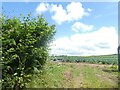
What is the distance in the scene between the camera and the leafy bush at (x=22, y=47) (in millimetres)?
5977

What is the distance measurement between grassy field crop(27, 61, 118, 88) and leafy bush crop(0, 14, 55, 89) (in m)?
0.48

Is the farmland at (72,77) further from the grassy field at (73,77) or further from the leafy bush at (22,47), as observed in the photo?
the leafy bush at (22,47)

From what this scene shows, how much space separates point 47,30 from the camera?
20.7ft

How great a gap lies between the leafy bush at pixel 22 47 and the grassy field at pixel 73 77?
481 millimetres

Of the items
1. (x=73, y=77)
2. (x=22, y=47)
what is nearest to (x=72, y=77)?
(x=73, y=77)

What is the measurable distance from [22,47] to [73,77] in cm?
332

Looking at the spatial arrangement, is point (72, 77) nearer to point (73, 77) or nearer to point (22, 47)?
point (73, 77)

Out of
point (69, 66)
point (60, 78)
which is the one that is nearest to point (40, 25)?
point (60, 78)

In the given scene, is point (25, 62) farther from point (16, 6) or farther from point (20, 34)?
point (16, 6)

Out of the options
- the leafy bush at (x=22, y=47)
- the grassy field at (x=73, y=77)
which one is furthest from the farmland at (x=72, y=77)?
the leafy bush at (x=22, y=47)

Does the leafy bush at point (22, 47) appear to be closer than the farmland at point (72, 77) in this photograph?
Yes

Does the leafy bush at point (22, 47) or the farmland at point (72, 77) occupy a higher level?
the leafy bush at point (22, 47)

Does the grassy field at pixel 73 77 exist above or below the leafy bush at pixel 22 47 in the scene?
below

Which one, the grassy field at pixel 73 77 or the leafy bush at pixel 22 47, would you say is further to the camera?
the grassy field at pixel 73 77
